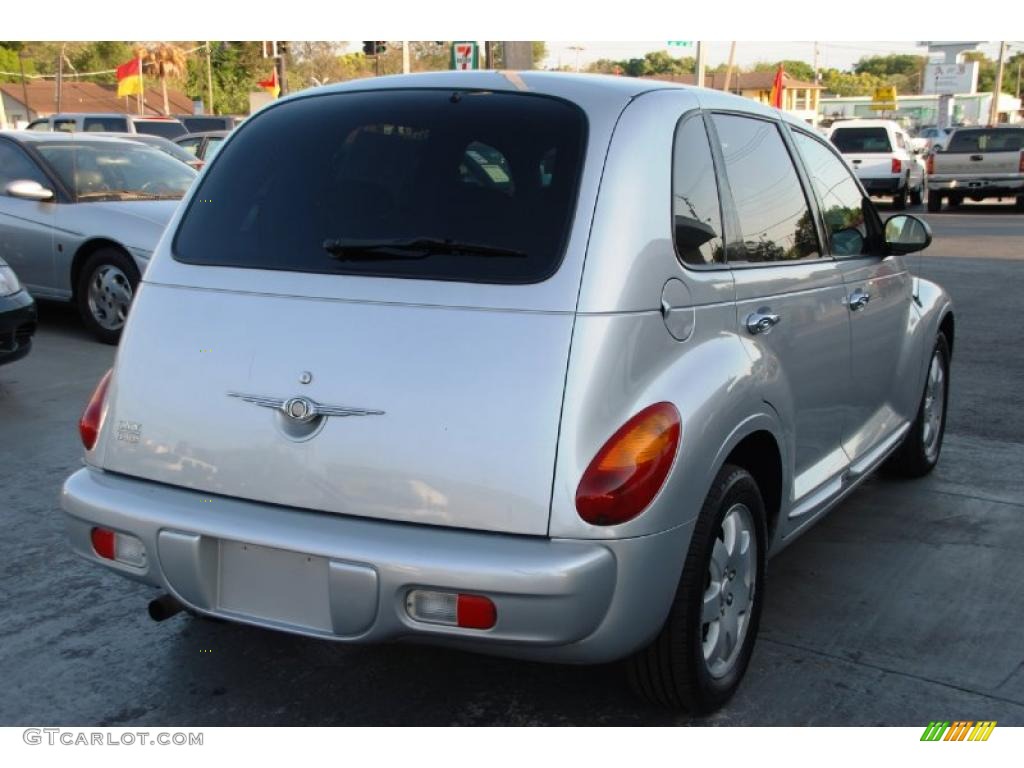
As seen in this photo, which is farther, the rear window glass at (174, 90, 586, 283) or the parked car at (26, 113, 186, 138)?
the parked car at (26, 113, 186, 138)

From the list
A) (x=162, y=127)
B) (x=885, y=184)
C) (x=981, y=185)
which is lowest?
(x=885, y=184)

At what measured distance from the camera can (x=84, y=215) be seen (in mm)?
8867

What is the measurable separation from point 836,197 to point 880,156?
2090cm

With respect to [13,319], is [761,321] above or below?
above

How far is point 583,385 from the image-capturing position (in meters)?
2.74

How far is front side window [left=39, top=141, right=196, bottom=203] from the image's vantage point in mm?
9242

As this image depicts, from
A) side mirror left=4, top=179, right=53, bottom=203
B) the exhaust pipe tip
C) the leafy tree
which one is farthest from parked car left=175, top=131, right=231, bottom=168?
the leafy tree

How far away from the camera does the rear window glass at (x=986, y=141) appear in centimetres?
2314

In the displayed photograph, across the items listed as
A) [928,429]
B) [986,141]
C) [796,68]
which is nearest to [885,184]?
[986,141]

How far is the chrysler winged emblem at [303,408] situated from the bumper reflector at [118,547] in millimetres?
510

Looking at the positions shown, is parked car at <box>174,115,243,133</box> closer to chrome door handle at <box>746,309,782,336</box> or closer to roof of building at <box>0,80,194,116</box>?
chrome door handle at <box>746,309,782,336</box>

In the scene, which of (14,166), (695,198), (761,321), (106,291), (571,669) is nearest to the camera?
(695,198)

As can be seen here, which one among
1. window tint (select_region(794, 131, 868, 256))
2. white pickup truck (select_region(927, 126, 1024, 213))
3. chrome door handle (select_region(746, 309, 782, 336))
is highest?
window tint (select_region(794, 131, 868, 256))

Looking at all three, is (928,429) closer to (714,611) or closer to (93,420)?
(714,611)
